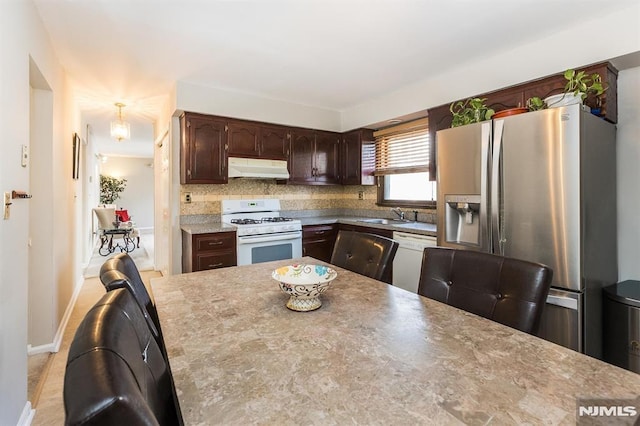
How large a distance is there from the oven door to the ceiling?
1.62 metres

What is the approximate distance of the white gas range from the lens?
338 cm

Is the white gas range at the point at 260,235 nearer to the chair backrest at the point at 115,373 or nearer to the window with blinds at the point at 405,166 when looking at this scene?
the window with blinds at the point at 405,166

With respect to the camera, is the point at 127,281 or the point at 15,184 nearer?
the point at 127,281

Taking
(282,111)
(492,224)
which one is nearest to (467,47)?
(492,224)

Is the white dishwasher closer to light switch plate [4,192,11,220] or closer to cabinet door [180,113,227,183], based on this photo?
cabinet door [180,113,227,183]

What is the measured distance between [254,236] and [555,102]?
2736 millimetres

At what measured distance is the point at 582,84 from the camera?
2.06 metres

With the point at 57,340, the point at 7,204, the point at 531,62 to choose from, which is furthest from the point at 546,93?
the point at 57,340

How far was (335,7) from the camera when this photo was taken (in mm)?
2027

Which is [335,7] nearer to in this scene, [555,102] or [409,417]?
[555,102]

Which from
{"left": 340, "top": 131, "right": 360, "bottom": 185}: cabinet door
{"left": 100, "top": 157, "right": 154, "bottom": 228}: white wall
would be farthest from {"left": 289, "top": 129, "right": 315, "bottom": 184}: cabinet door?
{"left": 100, "top": 157, "right": 154, "bottom": 228}: white wall

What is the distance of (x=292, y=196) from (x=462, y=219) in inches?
101

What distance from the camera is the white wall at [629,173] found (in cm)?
226

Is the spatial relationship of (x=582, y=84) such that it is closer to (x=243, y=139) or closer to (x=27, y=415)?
(x=243, y=139)
